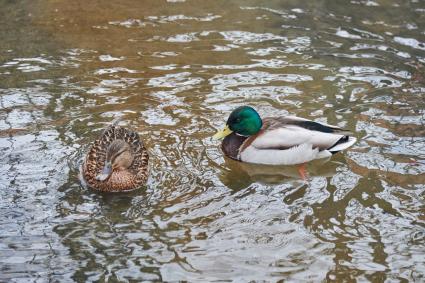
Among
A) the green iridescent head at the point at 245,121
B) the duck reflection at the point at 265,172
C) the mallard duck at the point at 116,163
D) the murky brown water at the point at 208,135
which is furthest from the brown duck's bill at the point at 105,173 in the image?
the green iridescent head at the point at 245,121

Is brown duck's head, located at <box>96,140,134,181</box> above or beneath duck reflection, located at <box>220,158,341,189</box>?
above

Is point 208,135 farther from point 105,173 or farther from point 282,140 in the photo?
point 105,173

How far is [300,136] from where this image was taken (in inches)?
320

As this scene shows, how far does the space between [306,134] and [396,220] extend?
1614 mm

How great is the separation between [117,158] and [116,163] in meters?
0.05

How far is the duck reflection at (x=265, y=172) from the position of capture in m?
7.94

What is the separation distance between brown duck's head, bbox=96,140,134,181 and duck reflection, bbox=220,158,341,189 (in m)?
1.02

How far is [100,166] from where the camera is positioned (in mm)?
7496

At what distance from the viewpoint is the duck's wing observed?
813 cm

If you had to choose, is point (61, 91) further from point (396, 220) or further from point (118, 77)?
point (396, 220)

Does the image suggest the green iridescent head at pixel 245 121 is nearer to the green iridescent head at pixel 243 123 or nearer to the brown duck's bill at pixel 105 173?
the green iridescent head at pixel 243 123

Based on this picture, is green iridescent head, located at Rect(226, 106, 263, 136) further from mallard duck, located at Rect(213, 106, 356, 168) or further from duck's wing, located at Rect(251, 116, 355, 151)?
duck's wing, located at Rect(251, 116, 355, 151)

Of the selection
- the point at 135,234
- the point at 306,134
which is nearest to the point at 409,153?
the point at 306,134

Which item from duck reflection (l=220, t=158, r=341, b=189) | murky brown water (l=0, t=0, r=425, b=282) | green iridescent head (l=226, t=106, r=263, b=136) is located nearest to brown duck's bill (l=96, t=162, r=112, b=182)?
murky brown water (l=0, t=0, r=425, b=282)
